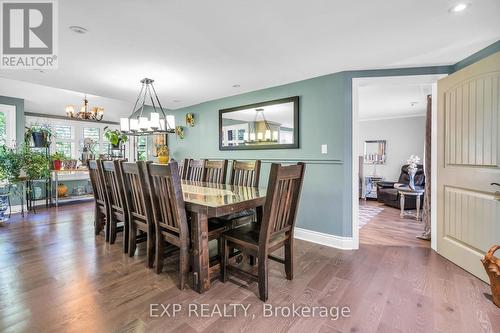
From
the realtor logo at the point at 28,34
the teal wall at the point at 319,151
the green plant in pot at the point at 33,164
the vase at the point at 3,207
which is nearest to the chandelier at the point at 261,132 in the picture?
the teal wall at the point at 319,151

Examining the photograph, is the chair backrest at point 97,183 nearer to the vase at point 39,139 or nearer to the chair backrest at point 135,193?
the chair backrest at point 135,193

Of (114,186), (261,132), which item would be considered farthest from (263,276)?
(261,132)

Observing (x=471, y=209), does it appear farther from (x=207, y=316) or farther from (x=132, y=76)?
(x=132, y=76)

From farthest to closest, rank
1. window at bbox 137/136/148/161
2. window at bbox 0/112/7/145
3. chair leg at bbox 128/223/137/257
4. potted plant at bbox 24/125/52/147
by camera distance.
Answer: window at bbox 137/136/148/161
potted plant at bbox 24/125/52/147
window at bbox 0/112/7/145
chair leg at bbox 128/223/137/257

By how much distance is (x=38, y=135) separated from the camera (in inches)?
192

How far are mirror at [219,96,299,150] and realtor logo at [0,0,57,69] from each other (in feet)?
8.03

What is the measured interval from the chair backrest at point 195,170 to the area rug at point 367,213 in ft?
8.95

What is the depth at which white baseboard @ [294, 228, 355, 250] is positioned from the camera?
9.54 feet

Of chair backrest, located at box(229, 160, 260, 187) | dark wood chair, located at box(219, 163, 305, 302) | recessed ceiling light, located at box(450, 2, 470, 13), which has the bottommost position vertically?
dark wood chair, located at box(219, 163, 305, 302)

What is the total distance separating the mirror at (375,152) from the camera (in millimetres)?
6406

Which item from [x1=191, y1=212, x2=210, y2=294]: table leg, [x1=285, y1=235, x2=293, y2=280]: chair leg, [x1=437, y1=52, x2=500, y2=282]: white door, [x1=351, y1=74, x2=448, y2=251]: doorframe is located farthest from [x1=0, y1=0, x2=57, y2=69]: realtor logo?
[x1=437, y1=52, x2=500, y2=282]: white door

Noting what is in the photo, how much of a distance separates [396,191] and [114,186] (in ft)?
17.6

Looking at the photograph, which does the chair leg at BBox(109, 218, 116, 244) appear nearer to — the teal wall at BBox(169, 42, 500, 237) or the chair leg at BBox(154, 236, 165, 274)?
the chair leg at BBox(154, 236, 165, 274)

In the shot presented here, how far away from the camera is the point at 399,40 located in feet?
7.06
